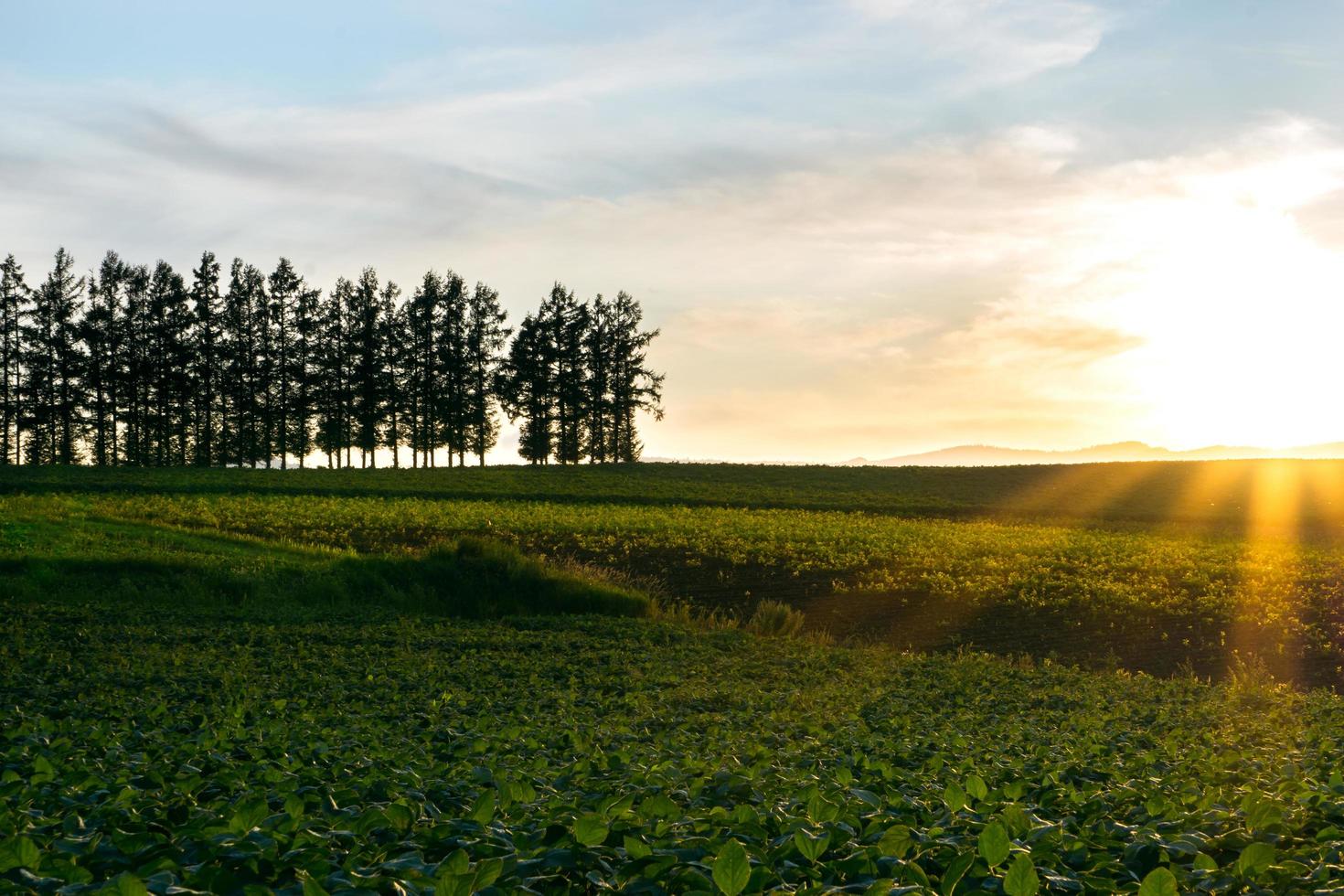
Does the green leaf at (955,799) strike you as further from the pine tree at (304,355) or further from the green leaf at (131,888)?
the pine tree at (304,355)

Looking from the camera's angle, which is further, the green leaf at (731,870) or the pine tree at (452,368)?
the pine tree at (452,368)

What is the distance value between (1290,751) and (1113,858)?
445 centimetres

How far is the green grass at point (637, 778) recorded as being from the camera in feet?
13.5

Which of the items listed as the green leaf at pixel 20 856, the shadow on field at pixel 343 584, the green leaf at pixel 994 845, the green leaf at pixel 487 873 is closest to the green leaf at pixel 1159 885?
the green leaf at pixel 994 845

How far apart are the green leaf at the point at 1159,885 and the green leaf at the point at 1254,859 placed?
0.96 m

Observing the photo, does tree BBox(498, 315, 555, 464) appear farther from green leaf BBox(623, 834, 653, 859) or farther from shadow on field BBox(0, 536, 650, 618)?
green leaf BBox(623, 834, 653, 859)

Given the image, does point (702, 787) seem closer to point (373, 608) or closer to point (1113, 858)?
point (1113, 858)

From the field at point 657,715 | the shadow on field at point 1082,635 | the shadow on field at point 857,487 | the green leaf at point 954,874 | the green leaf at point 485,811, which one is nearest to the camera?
the green leaf at point 954,874

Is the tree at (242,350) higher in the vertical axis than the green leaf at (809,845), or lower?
higher

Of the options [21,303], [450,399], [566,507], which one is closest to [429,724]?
[566,507]

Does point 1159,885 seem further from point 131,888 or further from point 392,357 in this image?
point 392,357

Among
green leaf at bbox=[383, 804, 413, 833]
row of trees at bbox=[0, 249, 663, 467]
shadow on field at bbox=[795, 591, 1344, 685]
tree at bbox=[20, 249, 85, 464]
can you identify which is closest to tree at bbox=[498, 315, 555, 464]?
row of trees at bbox=[0, 249, 663, 467]

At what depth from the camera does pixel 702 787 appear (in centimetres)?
603

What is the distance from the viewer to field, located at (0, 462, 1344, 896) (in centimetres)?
430
